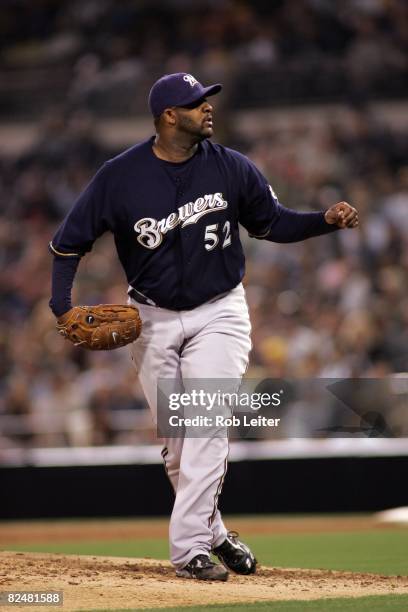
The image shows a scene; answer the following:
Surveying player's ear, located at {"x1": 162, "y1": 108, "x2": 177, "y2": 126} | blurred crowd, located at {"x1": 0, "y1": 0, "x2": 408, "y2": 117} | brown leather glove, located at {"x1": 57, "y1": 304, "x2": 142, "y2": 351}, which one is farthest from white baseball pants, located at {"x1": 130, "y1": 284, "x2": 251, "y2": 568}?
blurred crowd, located at {"x1": 0, "y1": 0, "x2": 408, "y2": 117}

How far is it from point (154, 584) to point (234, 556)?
59 cm

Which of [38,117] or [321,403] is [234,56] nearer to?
[38,117]

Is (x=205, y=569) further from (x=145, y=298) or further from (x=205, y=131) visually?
(x=205, y=131)

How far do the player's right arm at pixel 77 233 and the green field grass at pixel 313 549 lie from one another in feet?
7.01

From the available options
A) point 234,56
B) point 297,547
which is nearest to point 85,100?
point 234,56

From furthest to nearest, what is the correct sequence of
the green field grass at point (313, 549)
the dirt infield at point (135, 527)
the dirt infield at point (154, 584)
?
the dirt infield at point (135, 527), the green field grass at point (313, 549), the dirt infield at point (154, 584)

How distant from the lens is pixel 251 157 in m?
13.6

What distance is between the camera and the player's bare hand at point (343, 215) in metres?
5.39

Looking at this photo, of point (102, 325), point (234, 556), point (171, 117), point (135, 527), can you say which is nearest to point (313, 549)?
point (234, 556)

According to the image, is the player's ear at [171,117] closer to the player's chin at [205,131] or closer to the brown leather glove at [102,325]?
the player's chin at [205,131]

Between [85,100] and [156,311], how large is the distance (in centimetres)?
1128

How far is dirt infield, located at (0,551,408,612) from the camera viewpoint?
4652 millimetres

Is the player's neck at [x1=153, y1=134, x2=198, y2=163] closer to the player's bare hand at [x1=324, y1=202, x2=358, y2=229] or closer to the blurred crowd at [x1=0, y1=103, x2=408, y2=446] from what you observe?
the player's bare hand at [x1=324, y1=202, x2=358, y2=229]

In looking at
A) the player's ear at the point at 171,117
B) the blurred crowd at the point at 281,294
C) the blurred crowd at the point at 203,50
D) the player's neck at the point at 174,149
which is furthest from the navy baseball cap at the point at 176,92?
the blurred crowd at the point at 203,50
